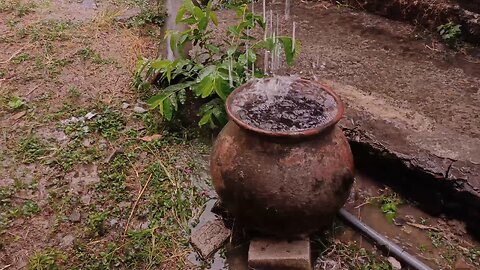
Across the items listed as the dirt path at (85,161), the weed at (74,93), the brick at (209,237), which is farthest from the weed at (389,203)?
the weed at (74,93)

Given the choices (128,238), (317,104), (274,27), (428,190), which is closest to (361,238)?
(428,190)

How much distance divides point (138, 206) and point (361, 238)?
138cm

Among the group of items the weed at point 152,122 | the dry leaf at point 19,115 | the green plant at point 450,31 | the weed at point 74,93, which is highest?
the green plant at point 450,31

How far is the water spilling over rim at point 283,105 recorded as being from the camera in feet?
8.30

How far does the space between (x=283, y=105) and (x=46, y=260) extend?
159 cm

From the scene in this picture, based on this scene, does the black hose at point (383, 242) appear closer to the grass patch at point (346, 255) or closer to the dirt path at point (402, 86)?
the grass patch at point (346, 255)

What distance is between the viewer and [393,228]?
9.23 ft

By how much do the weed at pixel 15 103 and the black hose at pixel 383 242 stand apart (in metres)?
2.80

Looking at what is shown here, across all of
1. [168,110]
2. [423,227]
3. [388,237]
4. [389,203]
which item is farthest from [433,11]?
[168,110]

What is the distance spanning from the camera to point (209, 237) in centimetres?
272

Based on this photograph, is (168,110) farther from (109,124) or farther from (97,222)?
(97,222)

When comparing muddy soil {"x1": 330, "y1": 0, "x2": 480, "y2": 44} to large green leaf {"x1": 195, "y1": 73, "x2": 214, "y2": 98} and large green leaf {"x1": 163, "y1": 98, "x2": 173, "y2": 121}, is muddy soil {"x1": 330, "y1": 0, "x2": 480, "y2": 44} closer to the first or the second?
large green leaf {"x1": 195, "y1": 73, "x2": 214, "y2": 98}

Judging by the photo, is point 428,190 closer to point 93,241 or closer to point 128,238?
point 128,238

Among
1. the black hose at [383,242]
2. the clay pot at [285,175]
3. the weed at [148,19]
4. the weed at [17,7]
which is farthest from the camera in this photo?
the weed at [17,7]
